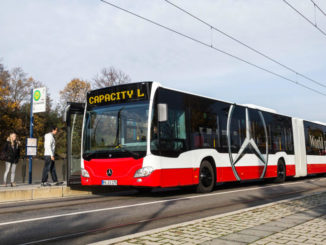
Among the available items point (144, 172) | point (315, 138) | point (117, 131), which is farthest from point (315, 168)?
point (117, 131)

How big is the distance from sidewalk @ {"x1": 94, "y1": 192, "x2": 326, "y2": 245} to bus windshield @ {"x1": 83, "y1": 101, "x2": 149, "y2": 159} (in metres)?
3.72

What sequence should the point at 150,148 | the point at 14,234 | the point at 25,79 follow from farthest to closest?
1. the point at 25,79
2. the point at 150,148
3. the point at 14,234

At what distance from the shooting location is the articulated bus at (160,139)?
9531mm

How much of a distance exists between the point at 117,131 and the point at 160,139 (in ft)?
3.84

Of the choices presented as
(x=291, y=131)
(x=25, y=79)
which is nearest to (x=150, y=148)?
(x=291, y=131)

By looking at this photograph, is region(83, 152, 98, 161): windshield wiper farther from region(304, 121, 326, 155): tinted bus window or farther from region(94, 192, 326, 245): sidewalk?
region(304, 121, 326, 155): tinted bus window

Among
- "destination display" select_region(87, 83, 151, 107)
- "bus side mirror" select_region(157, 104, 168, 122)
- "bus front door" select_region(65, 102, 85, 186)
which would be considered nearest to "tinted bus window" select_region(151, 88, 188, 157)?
"bus side mirror" select_region(157, 104, 168, 122)

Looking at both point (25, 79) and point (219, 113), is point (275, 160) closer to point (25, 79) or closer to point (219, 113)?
point (219, 113)

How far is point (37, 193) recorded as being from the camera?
11.0 meters

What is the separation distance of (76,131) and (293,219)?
746 centimetres

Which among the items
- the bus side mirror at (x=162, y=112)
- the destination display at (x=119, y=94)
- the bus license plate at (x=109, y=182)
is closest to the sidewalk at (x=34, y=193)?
the bus license plate at (x=109, y=182)

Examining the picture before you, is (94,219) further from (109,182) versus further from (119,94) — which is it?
(119,94)

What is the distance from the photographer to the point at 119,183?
9625 millimetres

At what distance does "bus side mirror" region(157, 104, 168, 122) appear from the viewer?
31.5ft
